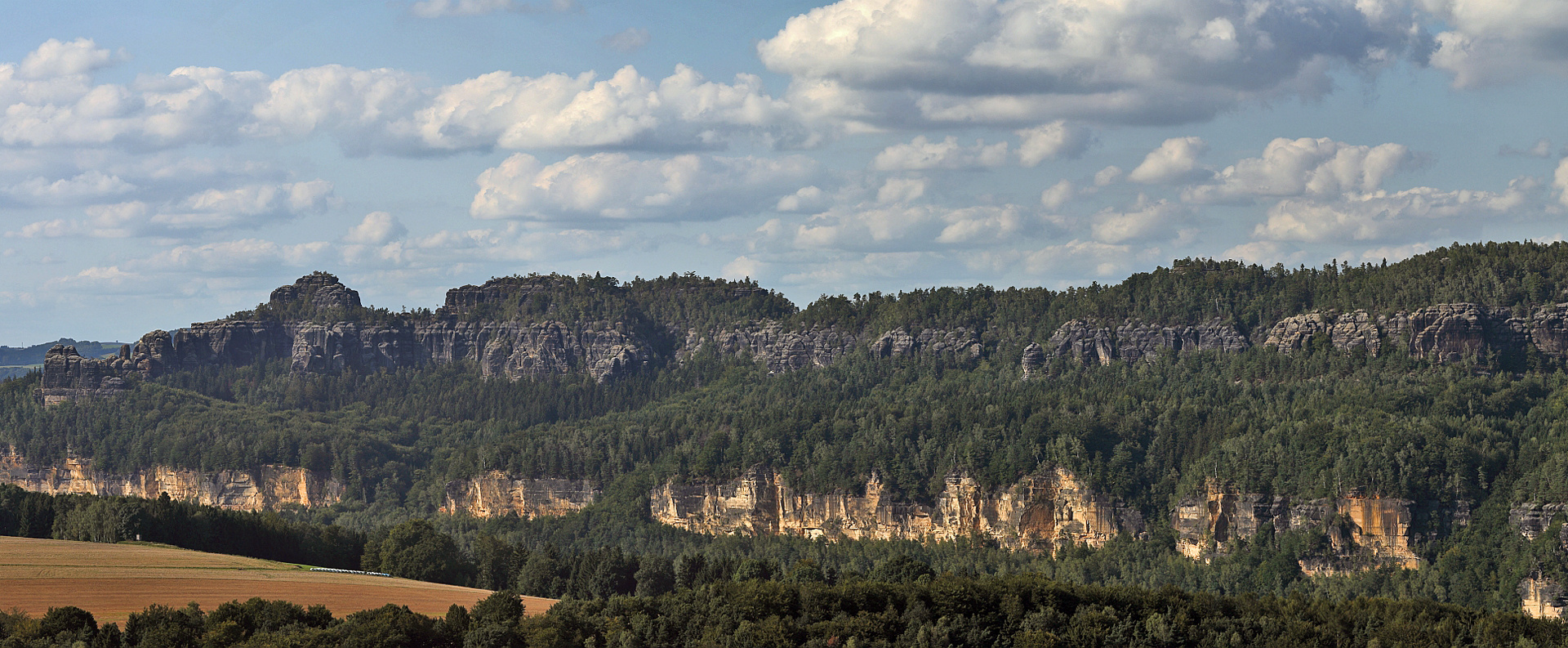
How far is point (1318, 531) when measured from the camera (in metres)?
184

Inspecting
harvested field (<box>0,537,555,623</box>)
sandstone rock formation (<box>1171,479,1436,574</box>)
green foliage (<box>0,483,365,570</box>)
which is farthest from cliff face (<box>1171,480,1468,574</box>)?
harvested field (<box>0,537,555,623</box>)

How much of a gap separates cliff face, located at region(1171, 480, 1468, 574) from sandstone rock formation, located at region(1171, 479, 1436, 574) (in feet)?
0.27

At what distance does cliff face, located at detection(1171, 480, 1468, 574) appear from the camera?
18100cm

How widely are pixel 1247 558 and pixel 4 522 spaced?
118 meters

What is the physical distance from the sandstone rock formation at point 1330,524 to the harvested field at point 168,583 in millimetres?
95613

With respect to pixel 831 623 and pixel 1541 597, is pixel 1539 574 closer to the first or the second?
pixel 1541 597

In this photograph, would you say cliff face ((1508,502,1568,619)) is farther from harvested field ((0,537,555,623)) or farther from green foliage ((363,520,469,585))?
harvested field ((0,537,555,623))

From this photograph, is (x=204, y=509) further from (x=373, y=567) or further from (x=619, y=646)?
(x=619, y=646)

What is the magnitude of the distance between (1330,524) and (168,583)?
11805 cm

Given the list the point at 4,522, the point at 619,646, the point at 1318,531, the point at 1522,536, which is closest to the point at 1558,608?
the point at 1522,536

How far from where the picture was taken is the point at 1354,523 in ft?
602

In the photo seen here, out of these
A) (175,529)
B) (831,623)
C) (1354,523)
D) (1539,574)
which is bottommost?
(1539,574)

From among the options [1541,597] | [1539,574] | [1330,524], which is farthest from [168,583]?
[1539,574]

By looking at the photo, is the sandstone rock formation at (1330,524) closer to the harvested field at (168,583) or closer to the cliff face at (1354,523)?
the cliff face at (1354,523)
